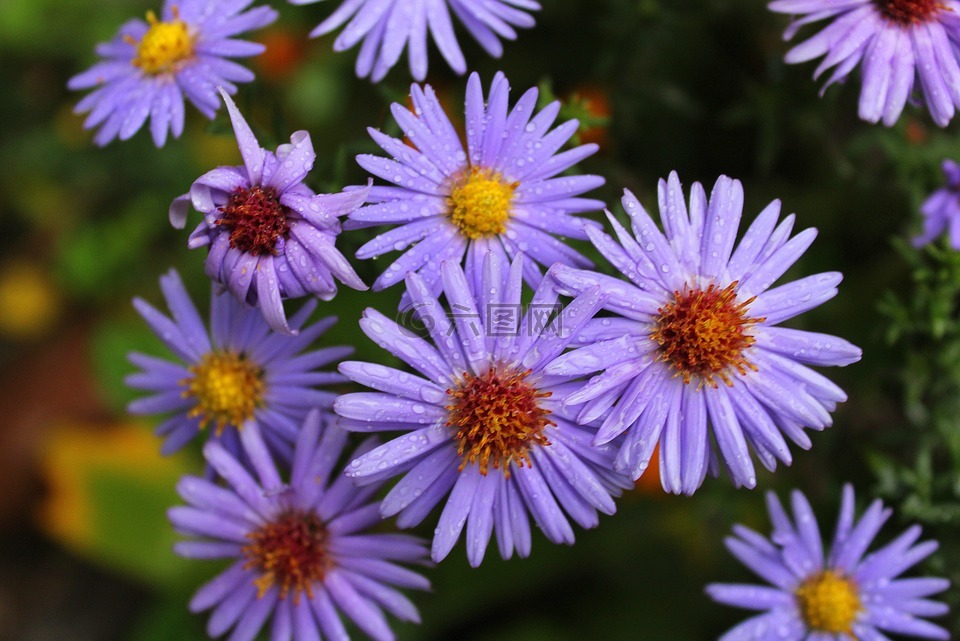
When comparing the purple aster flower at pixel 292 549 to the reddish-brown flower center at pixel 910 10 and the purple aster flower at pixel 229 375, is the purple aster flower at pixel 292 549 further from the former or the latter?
the reddish-brown flower center at pixel 910 10

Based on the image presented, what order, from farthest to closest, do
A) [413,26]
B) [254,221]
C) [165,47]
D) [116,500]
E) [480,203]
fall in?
[116,500]
[165,47]
[413,26]
[480,203]
[254,221]

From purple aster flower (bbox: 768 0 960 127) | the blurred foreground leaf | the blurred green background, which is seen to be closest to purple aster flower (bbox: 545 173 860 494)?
purple aster flower (bbox: 768 0 960 127)

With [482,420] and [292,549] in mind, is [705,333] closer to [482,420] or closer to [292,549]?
[482,420]

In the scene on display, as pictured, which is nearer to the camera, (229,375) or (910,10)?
(910,10)

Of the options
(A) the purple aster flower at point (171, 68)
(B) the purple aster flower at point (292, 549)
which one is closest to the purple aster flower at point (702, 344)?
(B) the purple aster flower at point (292, 549)

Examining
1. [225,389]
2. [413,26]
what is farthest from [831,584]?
[413,26]

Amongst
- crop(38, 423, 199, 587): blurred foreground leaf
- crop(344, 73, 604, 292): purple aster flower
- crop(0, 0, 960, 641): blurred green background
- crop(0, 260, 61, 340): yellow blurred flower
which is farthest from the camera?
crop(0, 260, 61, 340): yellow blurred flower

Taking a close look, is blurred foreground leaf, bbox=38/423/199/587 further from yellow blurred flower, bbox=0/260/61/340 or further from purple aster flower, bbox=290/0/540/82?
purple aster flower, bbox=290/0/540/82
